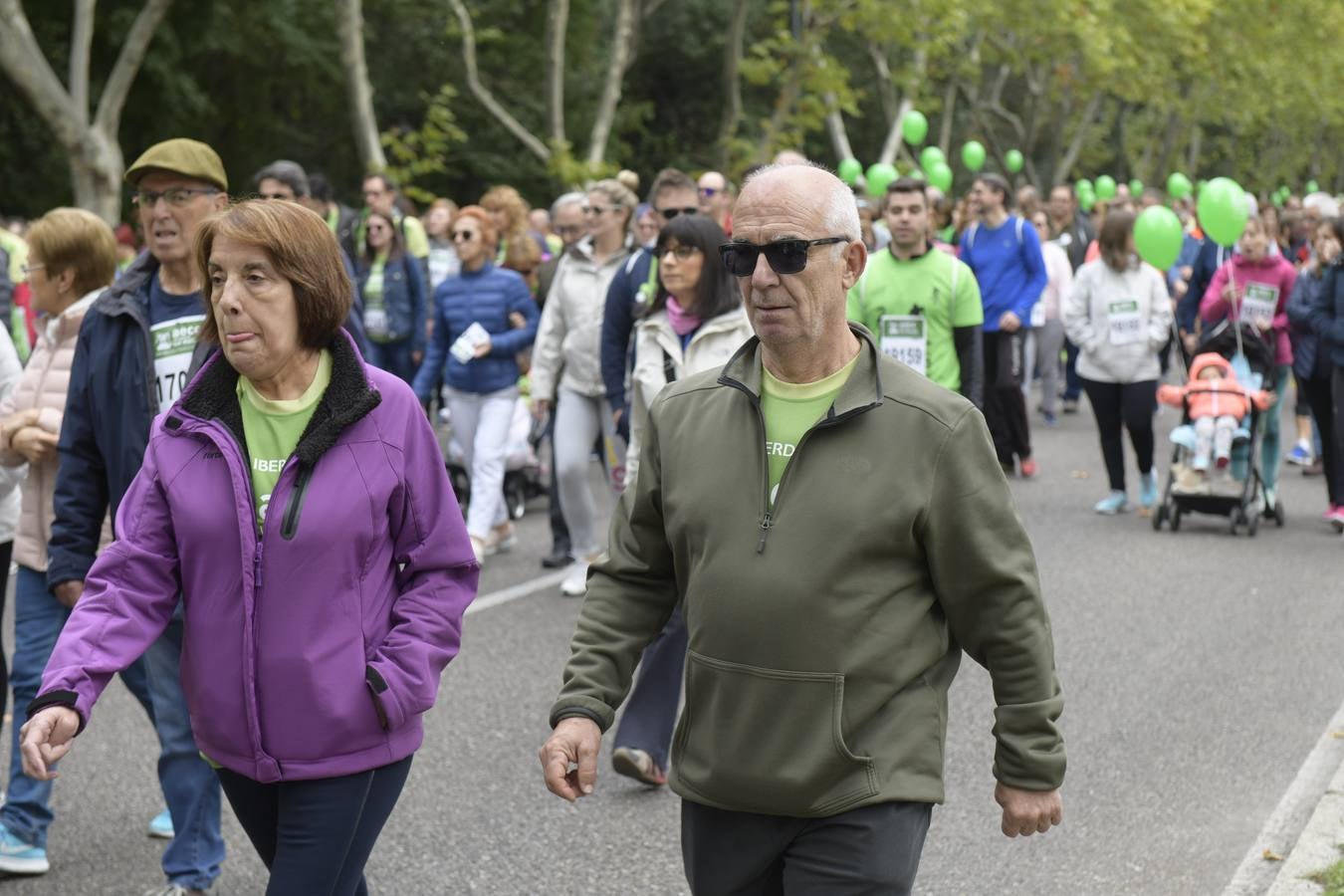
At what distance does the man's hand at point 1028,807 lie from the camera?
10.4ft

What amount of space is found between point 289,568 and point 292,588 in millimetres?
37

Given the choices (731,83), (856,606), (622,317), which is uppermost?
(856,606)

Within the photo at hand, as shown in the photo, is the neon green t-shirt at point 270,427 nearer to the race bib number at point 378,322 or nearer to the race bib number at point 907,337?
the race bib number at point 907,337

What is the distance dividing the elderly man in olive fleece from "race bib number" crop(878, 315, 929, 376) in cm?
580

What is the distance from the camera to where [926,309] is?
9.07m

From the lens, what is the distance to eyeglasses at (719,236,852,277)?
325 centimetres

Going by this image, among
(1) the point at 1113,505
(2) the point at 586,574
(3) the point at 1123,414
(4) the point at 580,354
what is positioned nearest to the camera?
(2) the point at 586,574

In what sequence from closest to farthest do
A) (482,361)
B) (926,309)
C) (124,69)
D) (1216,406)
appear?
(926,309), (482,361), (1216,406), (124,69)

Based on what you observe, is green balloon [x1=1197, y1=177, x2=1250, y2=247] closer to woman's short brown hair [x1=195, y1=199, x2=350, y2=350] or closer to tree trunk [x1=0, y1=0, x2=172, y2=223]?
tree trunk [x1=0, y1=0, x2=172, y2=223]

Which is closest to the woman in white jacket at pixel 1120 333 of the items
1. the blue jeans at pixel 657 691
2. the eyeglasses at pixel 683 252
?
the eyeglasses at pixel 683 252

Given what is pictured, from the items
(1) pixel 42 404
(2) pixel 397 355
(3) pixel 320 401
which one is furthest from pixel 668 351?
(2) pixel 397 355

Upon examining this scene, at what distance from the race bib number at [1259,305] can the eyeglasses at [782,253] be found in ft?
30.1

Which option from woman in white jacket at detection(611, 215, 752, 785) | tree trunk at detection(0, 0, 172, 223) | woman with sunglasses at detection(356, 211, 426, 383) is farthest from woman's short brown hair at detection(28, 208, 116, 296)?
tree trunk at detection(0, 0, 172, 223)

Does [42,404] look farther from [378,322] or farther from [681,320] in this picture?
[378,322]
